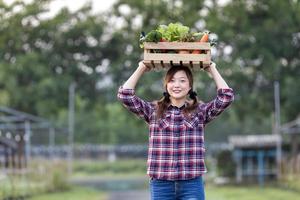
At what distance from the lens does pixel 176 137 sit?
5.17m

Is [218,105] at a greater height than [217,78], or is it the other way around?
[217,78]

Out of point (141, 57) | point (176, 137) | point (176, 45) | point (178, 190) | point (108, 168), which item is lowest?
point (108, 168)

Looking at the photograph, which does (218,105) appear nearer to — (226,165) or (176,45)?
(176,45)

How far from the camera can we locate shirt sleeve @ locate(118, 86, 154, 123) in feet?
17.4

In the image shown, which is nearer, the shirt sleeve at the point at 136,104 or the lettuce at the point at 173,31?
the shirt sleeve at the point at 136,104

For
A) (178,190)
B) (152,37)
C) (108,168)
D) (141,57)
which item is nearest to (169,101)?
(152,37)

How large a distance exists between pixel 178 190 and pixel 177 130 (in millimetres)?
400

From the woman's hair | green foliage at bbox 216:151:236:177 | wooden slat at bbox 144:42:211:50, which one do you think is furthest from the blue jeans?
green foliage at bbox 216:151:236:177

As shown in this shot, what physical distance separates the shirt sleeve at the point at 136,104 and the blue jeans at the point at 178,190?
0.49 m

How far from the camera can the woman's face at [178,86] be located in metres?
5.27

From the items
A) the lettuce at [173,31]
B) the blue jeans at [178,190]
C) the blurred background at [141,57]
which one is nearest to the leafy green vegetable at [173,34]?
the lettuce at [173,31]

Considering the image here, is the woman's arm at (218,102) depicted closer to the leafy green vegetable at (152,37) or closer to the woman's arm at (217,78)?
the woman's arm at (217,78)

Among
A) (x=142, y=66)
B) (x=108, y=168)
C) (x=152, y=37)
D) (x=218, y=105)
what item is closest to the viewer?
(x=218, y=105)

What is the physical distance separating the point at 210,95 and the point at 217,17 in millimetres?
3121
